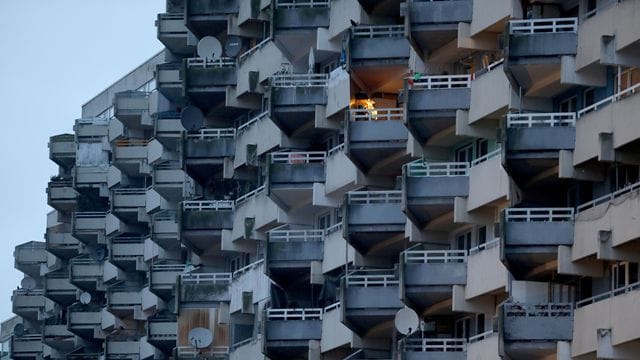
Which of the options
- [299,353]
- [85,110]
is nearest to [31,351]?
[85,110]

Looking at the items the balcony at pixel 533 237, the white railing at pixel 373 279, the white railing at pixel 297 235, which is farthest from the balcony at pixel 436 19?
the white railing at pixel 297 235

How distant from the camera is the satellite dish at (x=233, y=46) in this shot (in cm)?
11344

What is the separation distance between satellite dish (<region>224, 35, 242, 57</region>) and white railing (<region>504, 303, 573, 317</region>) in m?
33.6

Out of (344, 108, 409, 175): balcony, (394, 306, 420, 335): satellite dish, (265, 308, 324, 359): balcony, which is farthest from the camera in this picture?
(265, 308, 324, 359): balcony

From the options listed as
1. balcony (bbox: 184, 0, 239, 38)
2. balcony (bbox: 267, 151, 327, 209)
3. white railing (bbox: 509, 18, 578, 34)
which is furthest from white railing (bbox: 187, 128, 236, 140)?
white railing (bbox: 509, 18, 578, 34)

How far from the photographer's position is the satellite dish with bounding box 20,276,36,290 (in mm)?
172938

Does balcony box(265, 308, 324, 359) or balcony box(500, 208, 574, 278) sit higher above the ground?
balcony box(265, 308, 324, 359)

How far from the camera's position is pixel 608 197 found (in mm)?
79188

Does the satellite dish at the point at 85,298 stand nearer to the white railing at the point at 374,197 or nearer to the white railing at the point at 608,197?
the white railing at the point at 374,197

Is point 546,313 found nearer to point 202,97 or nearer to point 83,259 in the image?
point 202,97

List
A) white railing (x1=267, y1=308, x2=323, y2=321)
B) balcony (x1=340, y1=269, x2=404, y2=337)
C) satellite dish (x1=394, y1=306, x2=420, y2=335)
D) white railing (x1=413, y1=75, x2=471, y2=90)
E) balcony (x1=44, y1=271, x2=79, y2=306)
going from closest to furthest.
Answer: white railing (x1=413, y1=75, x2=471, y2=90)
satellite dish (x1=394, y1=306, x2=420, y2=335)
balcony (x1=340, y1=269, x2=404, y2=337)
white railing (x1=267, y1=308, x2=323, y2=321)
balcony (x1=44, y1=271, x2=79, y2=306)

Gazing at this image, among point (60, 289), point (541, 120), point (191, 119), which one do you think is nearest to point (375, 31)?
point (541, 120)

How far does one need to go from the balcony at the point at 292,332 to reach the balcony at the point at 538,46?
20.9m

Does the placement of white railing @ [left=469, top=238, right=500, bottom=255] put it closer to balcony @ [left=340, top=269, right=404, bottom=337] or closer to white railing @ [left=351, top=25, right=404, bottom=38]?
balcony @ [left=340, top=269, right=404, bottom=337]
